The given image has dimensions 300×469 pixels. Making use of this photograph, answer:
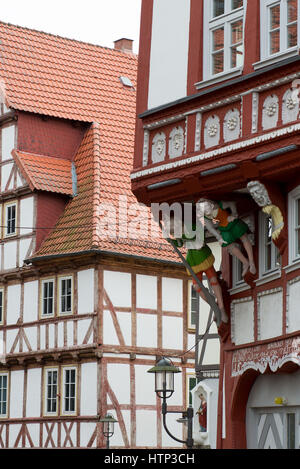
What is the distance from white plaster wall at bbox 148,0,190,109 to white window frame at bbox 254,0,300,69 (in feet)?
5.07

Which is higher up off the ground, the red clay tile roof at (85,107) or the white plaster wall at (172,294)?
the red clay tile roof at (85,107)

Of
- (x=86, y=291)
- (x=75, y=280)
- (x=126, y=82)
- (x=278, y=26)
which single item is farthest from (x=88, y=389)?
(x=278, y=26)

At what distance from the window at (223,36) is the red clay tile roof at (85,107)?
531 inches

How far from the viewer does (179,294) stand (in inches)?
1200

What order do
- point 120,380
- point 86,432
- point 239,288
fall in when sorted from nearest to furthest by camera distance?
point 239,288
point 86,432
point 120,380

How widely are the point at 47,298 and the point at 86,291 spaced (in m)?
1.46

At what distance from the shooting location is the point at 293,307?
551 inches

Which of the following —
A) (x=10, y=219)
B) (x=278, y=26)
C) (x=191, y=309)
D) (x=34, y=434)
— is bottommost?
(x=34, y=434)

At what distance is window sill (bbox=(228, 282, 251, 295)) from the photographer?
15777mm

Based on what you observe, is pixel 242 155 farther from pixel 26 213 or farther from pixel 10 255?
pixel 10 255

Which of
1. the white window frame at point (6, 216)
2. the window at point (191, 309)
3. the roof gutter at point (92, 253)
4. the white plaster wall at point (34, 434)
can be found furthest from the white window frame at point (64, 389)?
the white window frame at point (6, 216)

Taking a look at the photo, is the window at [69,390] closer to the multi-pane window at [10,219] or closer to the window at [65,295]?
the window at [65,295]

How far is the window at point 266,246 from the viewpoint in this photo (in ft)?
49.6

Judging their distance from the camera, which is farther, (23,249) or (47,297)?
(23,249)
